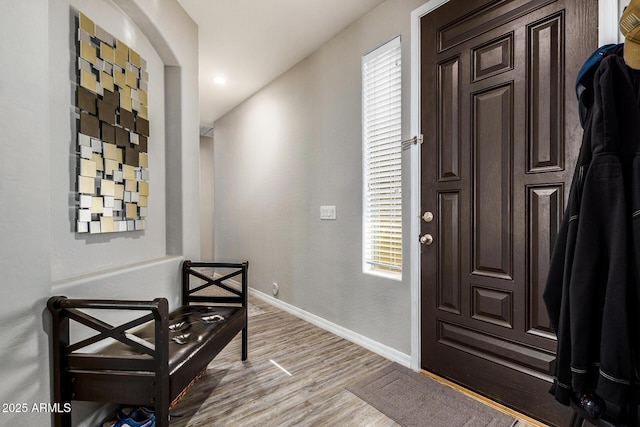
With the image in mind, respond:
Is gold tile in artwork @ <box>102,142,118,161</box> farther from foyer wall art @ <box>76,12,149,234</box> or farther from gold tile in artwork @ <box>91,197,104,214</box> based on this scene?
gold tile in artwork @ <box>91,197,104,214</box>

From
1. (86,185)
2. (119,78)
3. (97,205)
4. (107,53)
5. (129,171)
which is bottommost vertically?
(97,205)

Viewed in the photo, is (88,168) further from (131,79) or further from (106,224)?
(131,79)

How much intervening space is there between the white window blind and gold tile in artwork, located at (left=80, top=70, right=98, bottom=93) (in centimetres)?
177

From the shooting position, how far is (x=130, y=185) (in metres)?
1.81

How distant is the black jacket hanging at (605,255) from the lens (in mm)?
910

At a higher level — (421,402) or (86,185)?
(86,185)

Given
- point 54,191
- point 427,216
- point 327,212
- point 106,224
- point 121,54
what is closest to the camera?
point 54,191

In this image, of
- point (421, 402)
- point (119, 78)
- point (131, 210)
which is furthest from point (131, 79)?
point (421, 402)

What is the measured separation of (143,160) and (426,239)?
74.8 inches

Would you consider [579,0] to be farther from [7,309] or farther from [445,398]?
[7,309]

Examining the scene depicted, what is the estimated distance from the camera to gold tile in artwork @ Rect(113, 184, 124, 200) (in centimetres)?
169

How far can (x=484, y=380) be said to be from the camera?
5.55ft

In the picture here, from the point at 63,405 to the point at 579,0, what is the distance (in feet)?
9.33

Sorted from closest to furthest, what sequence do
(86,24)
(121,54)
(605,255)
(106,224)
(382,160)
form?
(605,255) → (86,24) → (106,224) → (121,54) → (382,160)
